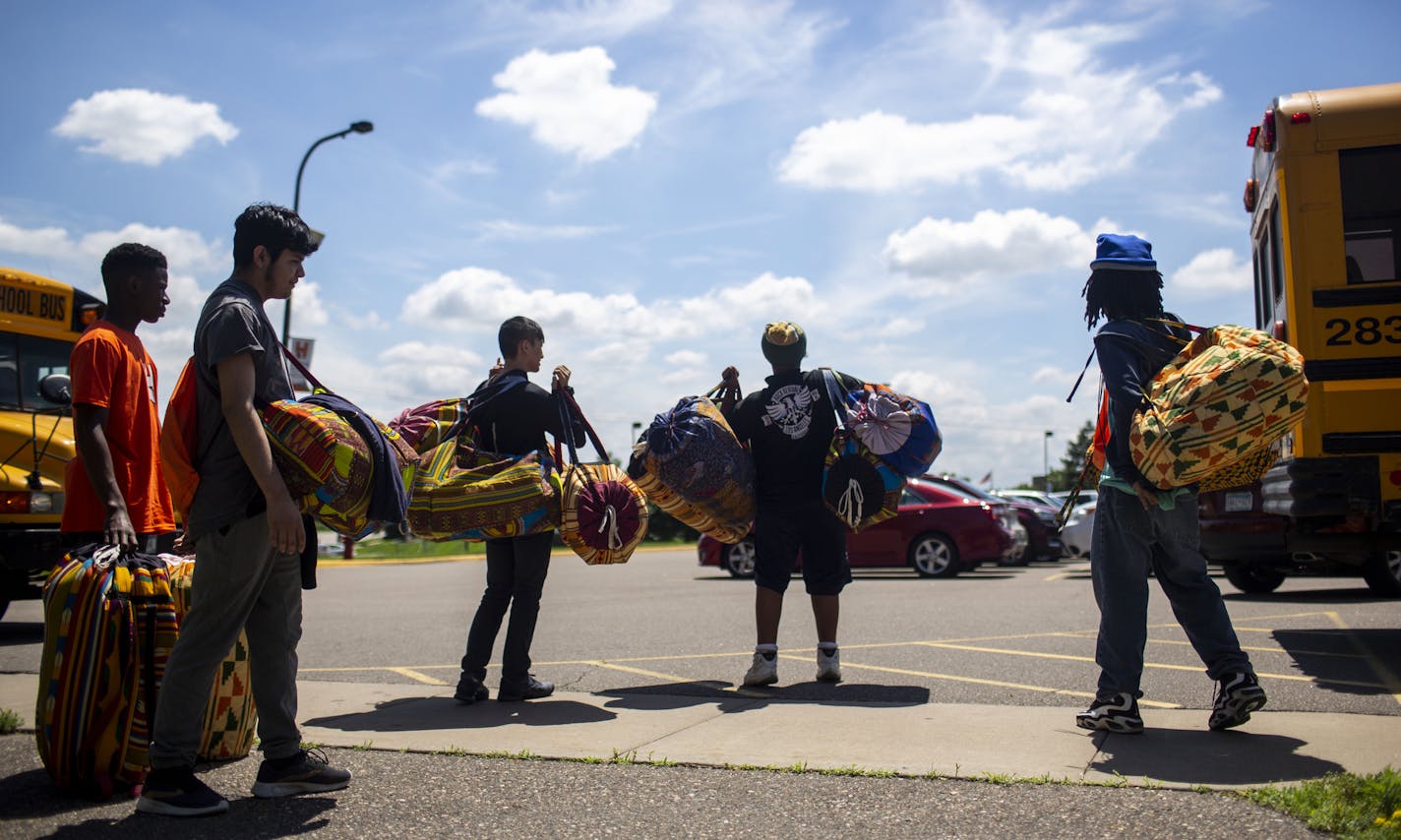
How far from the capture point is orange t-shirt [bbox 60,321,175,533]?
4219mm

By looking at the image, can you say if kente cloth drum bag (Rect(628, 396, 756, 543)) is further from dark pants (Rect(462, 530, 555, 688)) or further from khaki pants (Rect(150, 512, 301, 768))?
khaki pants (Rect(150, 512, 301, 768))

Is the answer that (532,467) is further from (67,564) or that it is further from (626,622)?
(626,622)

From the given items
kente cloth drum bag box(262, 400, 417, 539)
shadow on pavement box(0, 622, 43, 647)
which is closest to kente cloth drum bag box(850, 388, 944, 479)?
kente cloth drum bag box(262, 400, 417, 539)

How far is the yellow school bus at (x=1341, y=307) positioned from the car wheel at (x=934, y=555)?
867 cm

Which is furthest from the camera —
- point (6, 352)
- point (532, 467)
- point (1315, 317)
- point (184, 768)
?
point (6, 352)

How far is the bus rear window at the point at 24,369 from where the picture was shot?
9.54 m

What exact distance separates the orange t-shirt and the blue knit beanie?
3.80 meters

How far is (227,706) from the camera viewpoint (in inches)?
175

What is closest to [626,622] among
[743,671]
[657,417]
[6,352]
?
[743,671]

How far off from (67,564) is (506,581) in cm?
217

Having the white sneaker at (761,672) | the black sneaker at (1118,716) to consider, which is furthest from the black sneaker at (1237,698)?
the white sneaker at (761,672)

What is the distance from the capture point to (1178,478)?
14.1 ft

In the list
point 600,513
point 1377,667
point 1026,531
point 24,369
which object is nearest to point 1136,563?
point 600,513

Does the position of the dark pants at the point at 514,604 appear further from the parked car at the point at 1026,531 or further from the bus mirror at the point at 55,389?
the parked car at the point at 1026,531
